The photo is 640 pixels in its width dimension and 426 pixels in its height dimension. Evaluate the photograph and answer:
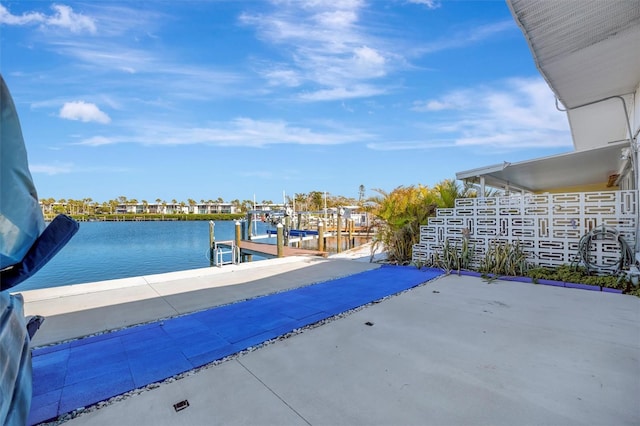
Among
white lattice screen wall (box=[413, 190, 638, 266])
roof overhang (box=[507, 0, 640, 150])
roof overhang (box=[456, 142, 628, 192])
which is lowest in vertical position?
white lattice screen wall (box=[413, 190, 638, 266])

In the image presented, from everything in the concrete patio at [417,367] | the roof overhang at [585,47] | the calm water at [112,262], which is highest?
the roof overhang at [585,47]

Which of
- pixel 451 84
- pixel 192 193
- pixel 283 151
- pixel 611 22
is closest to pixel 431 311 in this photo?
pixel 611 22

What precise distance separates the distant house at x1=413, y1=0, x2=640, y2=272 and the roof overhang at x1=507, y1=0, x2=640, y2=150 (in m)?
0.01

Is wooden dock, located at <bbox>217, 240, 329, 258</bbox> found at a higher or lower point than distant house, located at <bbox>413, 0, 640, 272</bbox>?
lower

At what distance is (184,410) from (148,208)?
92.5 meters

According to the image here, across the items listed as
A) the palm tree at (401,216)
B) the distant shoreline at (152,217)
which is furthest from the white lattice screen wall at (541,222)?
the distant shoreline at (152,217)

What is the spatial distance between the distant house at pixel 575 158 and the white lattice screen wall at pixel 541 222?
2 centimetres

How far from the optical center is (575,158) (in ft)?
21.9

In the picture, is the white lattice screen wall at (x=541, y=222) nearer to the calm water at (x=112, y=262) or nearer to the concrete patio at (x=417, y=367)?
the concrete patio at (x=417, y=367)

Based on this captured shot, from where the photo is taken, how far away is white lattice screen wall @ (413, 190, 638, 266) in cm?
545

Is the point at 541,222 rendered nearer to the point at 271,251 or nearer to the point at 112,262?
the point at 271,251

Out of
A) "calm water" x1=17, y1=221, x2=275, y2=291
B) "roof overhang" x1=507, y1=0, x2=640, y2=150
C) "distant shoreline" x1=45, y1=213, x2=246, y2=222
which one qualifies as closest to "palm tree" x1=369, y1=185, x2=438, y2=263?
"roof overhang" x1=507, y1=0, x2=640, y2=150

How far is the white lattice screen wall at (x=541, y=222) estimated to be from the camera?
214 inches

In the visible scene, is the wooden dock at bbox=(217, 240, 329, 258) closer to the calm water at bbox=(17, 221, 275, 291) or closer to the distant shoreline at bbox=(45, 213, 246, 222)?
the calm water at bbox=(17, 221, 275, 291)
